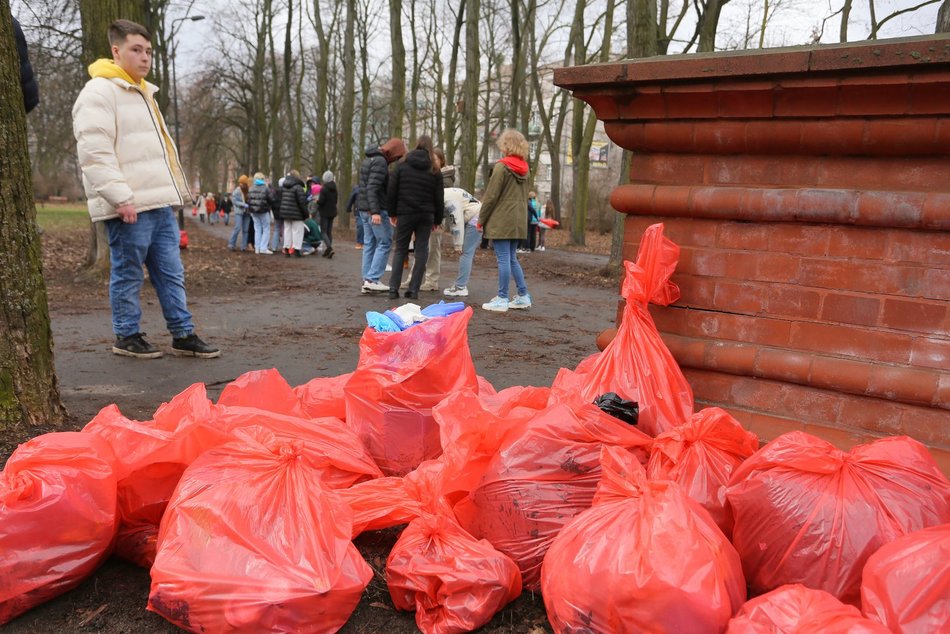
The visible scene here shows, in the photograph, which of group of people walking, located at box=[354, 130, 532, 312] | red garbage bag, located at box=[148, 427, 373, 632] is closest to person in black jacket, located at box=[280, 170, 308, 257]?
group of people walking, located at box=[354, 130, 532, 312]

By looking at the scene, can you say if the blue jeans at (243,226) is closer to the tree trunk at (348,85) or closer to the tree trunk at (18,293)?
the tree trunk at (348,85)

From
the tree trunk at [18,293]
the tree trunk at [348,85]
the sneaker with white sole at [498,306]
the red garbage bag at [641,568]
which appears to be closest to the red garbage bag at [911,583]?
the red garbage bag at [641,568]

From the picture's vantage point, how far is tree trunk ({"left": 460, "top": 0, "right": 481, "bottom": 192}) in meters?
17.8

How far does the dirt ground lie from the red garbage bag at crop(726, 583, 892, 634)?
0.60 metres

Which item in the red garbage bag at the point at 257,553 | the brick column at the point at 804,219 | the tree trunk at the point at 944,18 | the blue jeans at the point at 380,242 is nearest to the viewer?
the red garbage bag at the point at 257,553

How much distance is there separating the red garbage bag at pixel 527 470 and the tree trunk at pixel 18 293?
184cm

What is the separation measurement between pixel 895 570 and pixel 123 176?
4.38 metres

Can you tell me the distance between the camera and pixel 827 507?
1902mm

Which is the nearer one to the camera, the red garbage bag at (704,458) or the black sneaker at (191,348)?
the red garbage bag at (704,458)

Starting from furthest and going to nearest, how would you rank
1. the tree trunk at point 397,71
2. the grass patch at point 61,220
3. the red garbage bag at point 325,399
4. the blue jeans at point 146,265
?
the grass patch at point 61,220 → the tree trunk at point 397,71 → the blue jeans at point 146,265 → the red garbage bag at point 325,399

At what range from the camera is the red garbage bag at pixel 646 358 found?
262 cm

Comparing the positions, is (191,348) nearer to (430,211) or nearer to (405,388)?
(405,388)

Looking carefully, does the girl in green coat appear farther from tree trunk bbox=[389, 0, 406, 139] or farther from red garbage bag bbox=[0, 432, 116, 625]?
tree trunk bbox=[389, 0, 406, 139]

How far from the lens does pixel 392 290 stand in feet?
28.0
